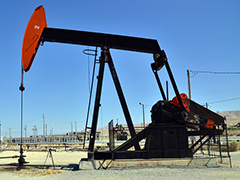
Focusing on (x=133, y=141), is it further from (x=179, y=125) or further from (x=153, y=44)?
(x=153, y=44)

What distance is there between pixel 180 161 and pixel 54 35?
6.12m

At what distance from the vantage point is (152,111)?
9.82 m

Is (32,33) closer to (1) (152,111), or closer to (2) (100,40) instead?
(2) (100,40)

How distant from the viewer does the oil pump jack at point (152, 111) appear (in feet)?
29.2

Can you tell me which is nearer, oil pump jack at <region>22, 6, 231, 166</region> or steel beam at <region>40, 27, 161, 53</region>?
oil pump jack at <region>22, 6, 231, 166</region>

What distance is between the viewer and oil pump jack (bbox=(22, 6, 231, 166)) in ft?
29.2

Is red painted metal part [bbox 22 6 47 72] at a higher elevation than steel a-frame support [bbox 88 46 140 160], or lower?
higher

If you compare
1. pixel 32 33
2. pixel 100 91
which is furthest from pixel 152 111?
pixel 32 33

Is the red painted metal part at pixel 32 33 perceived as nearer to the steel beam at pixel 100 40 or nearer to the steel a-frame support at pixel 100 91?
the steel beam at pixel 100 40

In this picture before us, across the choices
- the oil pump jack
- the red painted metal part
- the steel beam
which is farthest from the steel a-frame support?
the red painted metal part

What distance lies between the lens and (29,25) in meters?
9.09

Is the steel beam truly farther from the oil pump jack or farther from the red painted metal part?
the red painted metal part

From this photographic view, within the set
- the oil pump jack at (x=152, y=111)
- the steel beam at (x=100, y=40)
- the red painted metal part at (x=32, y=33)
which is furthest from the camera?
the steel beam at (x=100, y=40)

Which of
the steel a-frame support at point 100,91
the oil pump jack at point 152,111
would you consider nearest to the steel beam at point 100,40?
the oil pump jack at point 152,111
